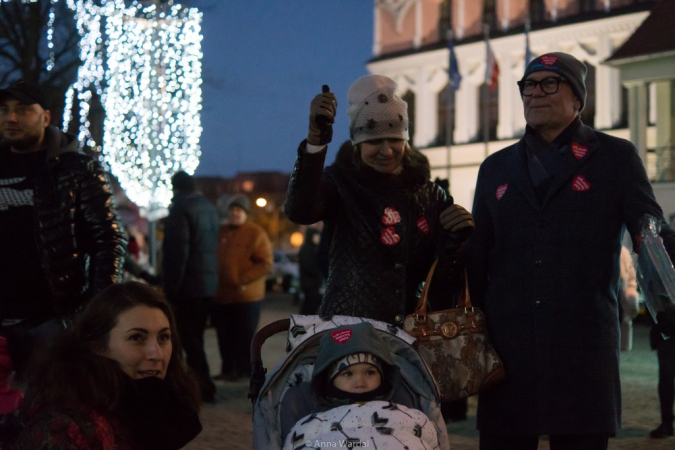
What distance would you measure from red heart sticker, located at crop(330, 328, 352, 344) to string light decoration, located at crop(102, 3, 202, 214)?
1625 centimetres

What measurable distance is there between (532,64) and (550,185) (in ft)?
1.64

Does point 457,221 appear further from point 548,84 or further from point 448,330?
point 548,84

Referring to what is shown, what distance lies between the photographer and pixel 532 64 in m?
3.90

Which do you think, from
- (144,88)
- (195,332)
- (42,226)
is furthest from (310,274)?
(42,226)

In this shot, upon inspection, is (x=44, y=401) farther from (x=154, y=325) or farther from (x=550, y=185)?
(x=550, y=185)

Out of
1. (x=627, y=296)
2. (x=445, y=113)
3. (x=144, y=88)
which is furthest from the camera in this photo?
(x=445, y=113)

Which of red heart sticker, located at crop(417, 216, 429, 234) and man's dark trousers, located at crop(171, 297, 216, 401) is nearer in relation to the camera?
red heart sticker, located at crop(417, 216, 429, 234)

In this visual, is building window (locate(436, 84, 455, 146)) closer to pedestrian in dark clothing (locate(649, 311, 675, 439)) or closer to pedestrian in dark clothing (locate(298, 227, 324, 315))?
pedestrian in dark clothing (locate(298, 227, 324, 315))

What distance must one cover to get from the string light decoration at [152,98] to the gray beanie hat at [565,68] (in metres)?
16.0

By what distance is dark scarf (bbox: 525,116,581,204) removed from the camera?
3.79 meters

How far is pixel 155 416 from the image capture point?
3.23m

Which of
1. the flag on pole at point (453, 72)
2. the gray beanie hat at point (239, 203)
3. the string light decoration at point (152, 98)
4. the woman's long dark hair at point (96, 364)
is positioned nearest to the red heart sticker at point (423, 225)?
the woman's long dark hair at point (96, 364)

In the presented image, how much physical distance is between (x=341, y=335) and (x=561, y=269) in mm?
870

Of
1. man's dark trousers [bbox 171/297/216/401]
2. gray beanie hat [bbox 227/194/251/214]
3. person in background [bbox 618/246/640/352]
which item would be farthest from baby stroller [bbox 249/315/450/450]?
gray beanie hat [bbox 227/194/251/214]
